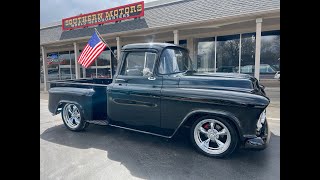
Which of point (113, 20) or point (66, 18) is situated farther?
point (66, 18)

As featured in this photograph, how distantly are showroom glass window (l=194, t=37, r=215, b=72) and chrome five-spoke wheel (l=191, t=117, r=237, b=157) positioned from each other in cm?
801

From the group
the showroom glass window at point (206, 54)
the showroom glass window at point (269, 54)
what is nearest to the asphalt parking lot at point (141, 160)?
the showroom glass window at point (269, 54)

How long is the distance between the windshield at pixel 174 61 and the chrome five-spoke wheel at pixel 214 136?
1.15 metres

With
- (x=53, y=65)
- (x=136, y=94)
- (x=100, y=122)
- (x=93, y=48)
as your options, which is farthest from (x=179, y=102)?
(x=53, y=65)

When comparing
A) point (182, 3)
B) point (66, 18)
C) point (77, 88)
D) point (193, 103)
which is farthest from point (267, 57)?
point (66, 18)

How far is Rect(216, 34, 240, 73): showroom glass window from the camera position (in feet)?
35.1

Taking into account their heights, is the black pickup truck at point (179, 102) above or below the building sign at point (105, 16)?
below

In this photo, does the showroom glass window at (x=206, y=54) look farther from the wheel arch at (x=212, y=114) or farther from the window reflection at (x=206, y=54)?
the wheel arch at (x=212, y=114)

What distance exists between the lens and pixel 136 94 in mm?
4090

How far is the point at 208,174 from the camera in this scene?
10.1 feet

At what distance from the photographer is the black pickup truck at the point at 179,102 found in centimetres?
331
